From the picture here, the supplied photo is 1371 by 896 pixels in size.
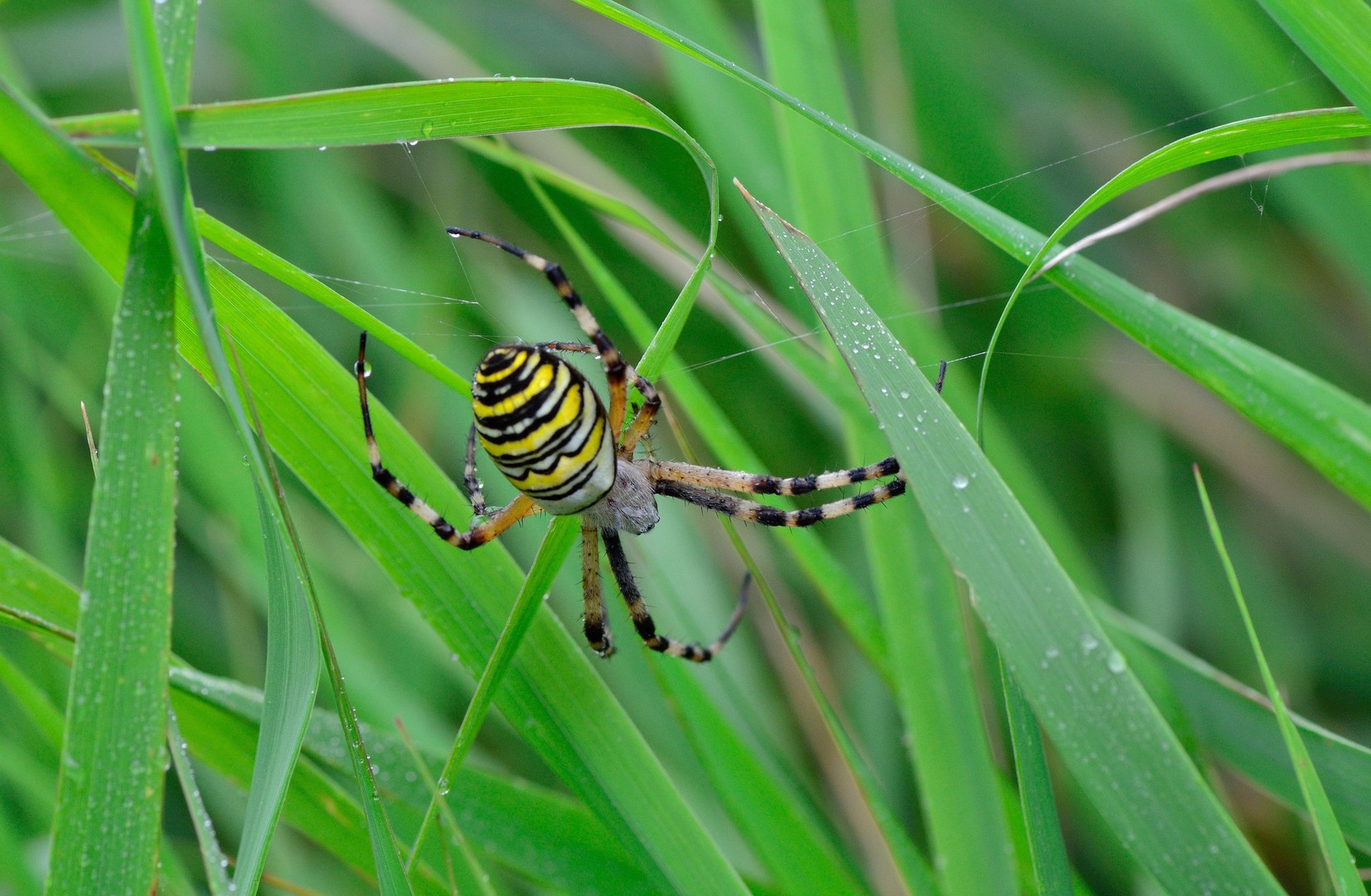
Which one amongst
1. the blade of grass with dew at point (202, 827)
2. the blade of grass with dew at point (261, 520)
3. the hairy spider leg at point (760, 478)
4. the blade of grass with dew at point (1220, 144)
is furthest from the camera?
the hairy spider leg at point (760, 478)

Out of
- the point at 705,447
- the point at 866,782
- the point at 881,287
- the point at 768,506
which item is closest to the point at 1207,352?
the point at 881,287

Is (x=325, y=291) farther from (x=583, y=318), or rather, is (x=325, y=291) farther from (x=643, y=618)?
(x=643, y=618)

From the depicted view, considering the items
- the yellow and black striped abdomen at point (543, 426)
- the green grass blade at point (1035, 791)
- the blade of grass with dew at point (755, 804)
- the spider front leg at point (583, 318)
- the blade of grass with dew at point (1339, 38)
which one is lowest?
the green grass blade at point (1035, 791)

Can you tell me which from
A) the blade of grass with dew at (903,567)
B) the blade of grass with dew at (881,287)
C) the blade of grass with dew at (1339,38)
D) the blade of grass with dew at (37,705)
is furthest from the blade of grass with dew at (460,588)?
the blade of grass with dew at (1339,38)

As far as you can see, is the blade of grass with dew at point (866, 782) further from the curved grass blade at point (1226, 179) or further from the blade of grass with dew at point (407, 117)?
the curved grass blade at point (1226, 179)

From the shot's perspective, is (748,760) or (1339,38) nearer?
(1339,38)

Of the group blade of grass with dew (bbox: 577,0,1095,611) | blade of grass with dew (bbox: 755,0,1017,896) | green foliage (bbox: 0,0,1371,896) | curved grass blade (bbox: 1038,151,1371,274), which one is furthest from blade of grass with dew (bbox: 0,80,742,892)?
curved grass blade (bbox: 1038,151,1371,274)

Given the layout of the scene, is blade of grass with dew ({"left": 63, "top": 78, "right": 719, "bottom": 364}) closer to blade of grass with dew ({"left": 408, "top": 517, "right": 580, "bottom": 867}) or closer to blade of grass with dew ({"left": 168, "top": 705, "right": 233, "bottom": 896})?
blade of grass with dew ({"left": 408, "top": 517, "right": 580, "bottom": 867})
